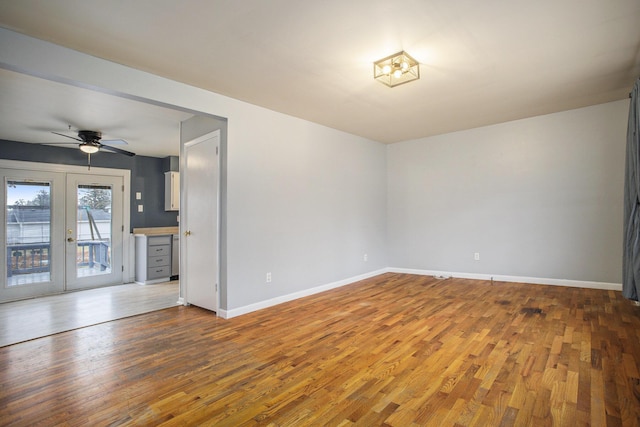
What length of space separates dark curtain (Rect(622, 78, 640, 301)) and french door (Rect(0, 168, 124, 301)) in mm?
7662

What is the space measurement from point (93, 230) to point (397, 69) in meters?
5.95

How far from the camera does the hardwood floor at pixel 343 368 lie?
6.12 ft

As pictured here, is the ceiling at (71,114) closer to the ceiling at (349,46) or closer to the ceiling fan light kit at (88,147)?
the ceiling at (349,46)

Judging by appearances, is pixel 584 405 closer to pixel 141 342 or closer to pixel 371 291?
pixel 371 291

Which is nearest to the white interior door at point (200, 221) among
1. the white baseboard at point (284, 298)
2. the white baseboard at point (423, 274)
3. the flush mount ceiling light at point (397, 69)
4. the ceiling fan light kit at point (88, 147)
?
the white baseboard at point (284, 298)

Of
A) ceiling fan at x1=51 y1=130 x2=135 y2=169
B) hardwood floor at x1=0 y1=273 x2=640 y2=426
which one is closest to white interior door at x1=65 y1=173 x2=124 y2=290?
ceiling fan at x1=51 y1=130 x2=135 y2=169

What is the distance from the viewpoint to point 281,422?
179 centimetres

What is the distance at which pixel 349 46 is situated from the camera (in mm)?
2656

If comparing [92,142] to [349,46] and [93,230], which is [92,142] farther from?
[349,46]

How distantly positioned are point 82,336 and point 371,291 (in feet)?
11.7

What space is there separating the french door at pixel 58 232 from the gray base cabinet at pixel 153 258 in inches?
14.6

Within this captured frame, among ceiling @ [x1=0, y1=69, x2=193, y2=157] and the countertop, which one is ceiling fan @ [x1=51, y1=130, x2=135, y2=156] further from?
the countertop

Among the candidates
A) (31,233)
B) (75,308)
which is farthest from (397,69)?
(31,233)

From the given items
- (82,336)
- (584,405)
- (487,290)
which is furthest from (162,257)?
(584,405)
